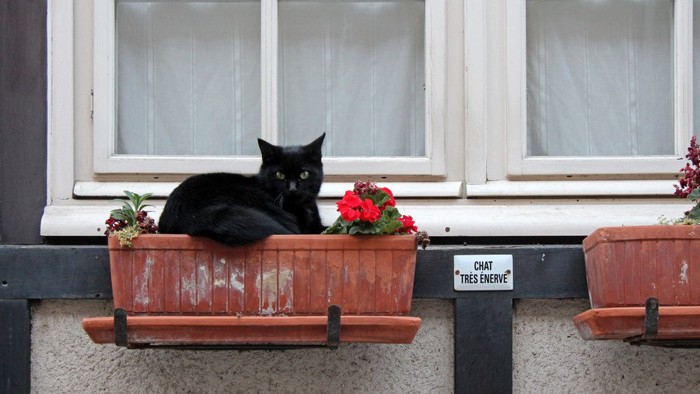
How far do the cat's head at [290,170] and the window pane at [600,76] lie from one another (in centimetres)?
76

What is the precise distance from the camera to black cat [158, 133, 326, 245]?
2760mm

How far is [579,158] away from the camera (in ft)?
10.7

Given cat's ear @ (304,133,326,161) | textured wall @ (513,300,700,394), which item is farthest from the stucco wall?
cat's ear @ (304,133,326,161)

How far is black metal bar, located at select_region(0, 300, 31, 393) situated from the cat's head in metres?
0.83

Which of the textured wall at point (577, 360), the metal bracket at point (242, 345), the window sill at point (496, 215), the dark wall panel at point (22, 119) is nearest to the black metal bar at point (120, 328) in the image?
the metal bracket at point (242, 345)

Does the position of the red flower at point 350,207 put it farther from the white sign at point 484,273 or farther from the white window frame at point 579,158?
the white window frame at point 579,158

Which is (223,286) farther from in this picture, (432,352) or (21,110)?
(21,110)

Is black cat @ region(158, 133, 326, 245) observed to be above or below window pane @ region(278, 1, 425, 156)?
below

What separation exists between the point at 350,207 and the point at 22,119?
46.9 inches

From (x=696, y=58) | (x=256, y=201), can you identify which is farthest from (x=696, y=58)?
(x=256, y=201)

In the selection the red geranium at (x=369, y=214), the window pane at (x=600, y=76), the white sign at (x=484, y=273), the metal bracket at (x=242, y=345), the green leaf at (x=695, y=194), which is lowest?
the metal bracket at (x=242, y=345)

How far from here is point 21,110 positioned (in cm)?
324

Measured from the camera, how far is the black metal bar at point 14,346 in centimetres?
308

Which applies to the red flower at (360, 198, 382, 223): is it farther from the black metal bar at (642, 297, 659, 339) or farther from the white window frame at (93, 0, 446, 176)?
the black metal bar at (642, 297, 659, 339)
